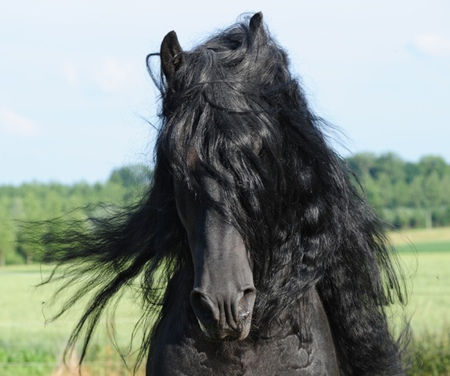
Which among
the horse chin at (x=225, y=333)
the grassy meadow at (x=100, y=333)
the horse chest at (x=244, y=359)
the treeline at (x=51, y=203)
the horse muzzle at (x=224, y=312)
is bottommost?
the grassy meadow at (x=100, y=333)

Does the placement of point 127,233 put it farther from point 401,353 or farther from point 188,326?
point 401,353

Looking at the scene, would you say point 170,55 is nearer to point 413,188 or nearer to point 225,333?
point 225,333

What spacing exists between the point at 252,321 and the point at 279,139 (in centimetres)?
75

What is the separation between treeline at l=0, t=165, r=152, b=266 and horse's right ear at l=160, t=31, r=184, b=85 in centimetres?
57

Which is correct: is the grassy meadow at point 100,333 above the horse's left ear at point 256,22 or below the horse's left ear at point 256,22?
below

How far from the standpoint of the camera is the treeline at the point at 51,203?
476 cm

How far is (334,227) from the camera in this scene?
370cm

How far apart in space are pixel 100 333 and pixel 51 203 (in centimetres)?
2906

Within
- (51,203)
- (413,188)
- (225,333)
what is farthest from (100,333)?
(413,188)

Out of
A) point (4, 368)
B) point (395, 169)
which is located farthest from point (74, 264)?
point (395, 169)

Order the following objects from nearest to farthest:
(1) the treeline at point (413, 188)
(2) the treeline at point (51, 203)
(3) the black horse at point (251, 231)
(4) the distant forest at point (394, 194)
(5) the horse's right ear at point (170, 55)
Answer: (3) the black horse at point (251, 231) → (5) the horse's right ear at point (170, 55) → (2) the treeline at point (51, 203) → (4) the distant forest at point (394, 194) → (1) the treeline at point (413, 188)

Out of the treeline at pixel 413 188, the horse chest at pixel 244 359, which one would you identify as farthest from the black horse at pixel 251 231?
the treeline at pixel 413 188

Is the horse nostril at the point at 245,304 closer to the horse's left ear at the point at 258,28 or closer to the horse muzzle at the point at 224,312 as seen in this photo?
the horse muzzle at the point at 224,312

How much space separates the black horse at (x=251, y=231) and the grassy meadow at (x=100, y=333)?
733 mm
